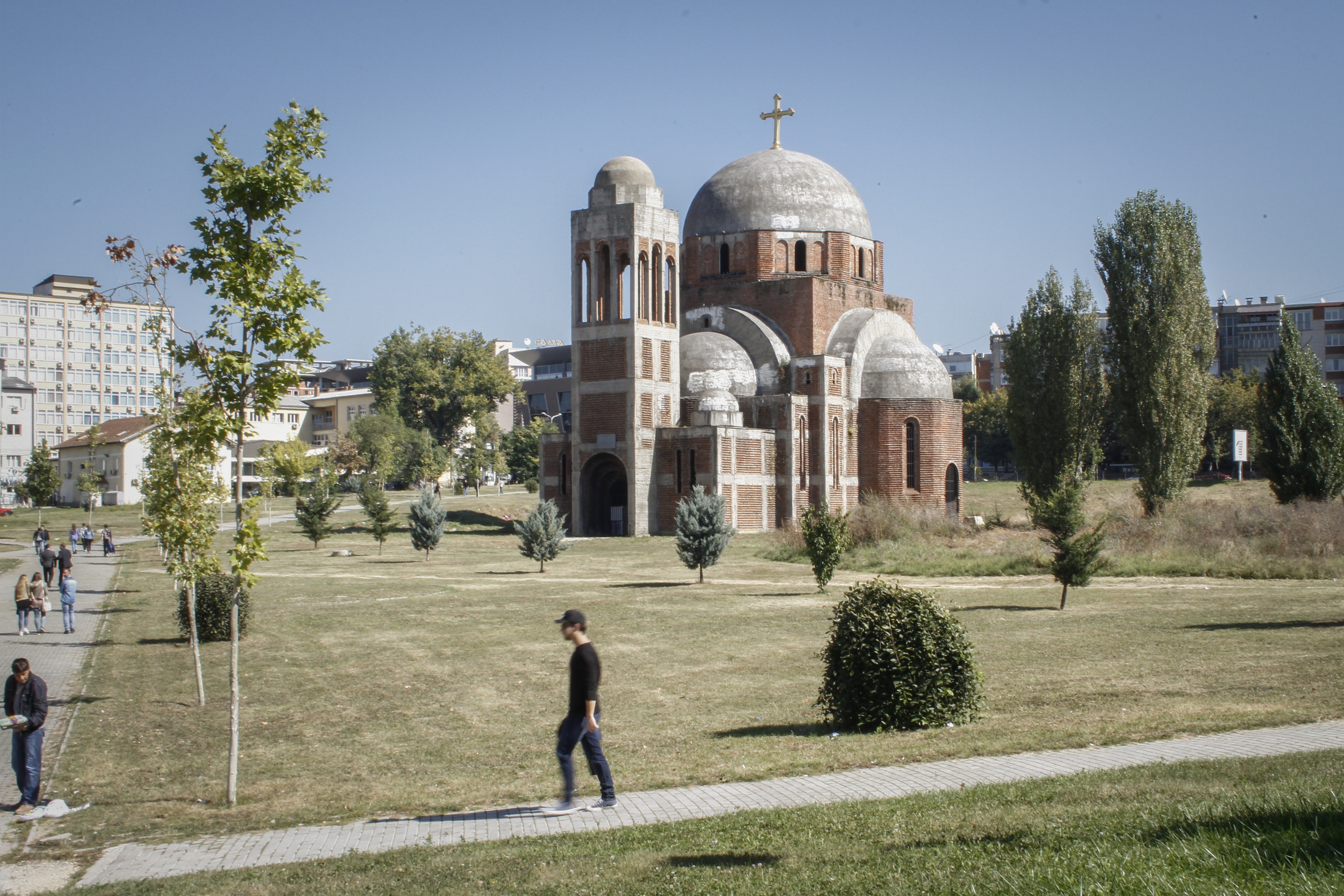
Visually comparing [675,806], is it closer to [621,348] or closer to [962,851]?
[962,851]

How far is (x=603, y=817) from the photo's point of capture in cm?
913

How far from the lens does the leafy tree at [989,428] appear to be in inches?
3588

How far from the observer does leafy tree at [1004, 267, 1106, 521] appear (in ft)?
157

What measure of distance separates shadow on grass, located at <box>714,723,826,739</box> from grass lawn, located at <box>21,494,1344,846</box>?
0.05 metres

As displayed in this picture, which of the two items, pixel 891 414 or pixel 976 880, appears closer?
pixel 976 880

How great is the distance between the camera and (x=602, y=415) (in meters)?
49.2

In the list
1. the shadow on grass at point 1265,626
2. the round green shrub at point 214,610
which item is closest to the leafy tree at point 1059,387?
the shadow on grass at point 1265,626

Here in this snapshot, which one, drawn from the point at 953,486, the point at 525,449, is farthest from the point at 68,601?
the point at 525,449

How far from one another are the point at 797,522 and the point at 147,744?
117ft

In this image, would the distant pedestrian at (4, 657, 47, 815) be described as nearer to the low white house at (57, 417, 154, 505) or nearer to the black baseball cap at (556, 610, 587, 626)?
the black baseball cap at (556, 610, 587, 626)

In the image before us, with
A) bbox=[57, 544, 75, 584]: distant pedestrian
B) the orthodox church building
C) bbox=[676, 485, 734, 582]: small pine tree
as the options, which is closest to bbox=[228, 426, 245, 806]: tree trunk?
bbox=[57, 544, 75, 584]: distant pedestrian

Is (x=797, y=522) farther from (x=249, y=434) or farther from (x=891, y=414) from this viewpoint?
(x=249, y=434)

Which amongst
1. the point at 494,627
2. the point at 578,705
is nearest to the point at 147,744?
the point at 578,705

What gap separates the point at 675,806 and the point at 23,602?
57.3 feet
